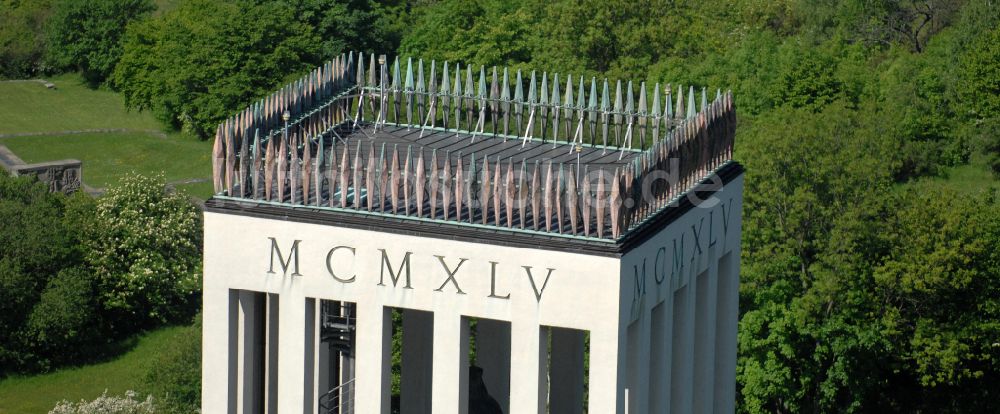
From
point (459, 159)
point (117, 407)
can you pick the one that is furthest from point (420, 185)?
point (117, 407)

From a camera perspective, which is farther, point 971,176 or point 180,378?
point 971,176

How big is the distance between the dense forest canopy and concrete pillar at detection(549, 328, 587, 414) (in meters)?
35.2

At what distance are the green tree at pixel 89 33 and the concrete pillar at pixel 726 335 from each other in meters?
121

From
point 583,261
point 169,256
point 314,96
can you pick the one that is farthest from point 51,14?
point 583,261

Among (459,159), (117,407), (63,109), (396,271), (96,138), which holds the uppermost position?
(63,109)

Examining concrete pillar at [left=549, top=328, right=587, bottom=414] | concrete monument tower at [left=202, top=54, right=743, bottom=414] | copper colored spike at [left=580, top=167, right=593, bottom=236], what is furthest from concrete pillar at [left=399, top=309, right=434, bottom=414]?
copper colored spike at [left=580, top=167, right=593, bottom=236]

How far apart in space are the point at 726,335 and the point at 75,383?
6135 cm

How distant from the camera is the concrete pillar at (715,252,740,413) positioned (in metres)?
48.6

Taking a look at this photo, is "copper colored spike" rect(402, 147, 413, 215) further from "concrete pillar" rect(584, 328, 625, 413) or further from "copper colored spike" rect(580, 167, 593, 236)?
"concrete pillar" rect(584, 328, 625, 413)

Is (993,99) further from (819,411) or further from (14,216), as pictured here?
(14,216)

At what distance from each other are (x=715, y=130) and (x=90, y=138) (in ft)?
346

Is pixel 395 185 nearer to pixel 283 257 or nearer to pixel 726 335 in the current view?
pixel 283 257

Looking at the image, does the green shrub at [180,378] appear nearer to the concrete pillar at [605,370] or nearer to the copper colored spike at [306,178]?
the copper colored spike at [306,178]

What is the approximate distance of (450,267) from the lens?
133 feet
